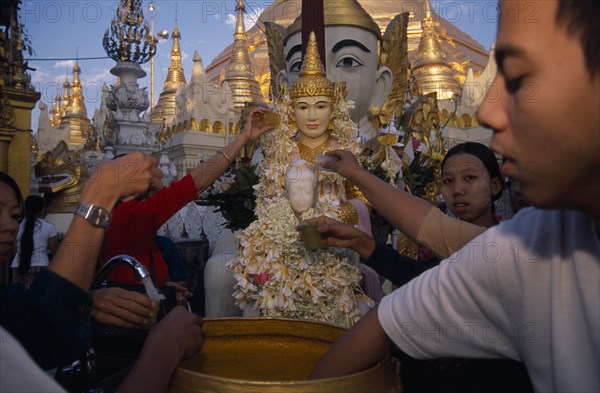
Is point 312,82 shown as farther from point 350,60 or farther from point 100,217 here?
point 100,217

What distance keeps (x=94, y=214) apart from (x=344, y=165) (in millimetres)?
1172

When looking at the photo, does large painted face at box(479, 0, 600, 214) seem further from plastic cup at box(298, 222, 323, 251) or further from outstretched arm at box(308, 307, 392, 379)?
plastic cup at box(298, 222, 323, 251)

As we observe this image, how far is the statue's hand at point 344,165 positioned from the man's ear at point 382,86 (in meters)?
2.94

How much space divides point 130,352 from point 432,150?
10.9 feet

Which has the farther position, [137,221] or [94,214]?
[137,221]

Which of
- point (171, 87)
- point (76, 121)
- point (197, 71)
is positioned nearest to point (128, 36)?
point (197, 71)

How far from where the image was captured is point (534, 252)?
2.99 ft

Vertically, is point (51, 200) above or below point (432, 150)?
below

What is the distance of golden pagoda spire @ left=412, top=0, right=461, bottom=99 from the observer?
16797 millimetres

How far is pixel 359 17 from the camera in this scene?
4.79m

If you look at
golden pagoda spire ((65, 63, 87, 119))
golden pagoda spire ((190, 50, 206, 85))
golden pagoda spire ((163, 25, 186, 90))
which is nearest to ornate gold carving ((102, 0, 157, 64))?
golden pagoda spire ((190, 50, 206, 85))

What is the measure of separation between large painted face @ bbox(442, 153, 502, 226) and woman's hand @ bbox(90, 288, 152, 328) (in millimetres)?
1567

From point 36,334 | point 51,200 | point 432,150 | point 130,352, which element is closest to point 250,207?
point 130,352

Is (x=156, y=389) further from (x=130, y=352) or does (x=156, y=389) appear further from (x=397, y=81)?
(x=397, y=81)
